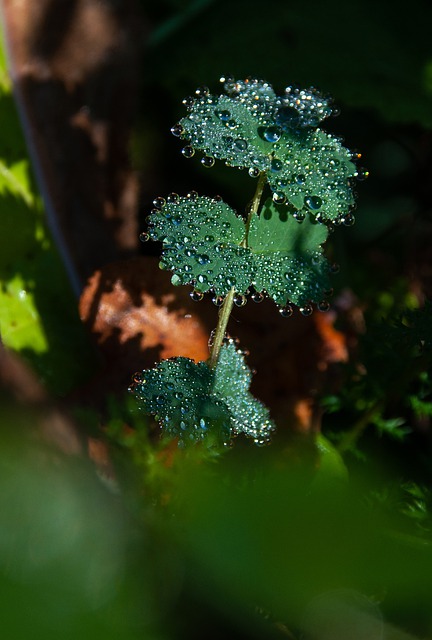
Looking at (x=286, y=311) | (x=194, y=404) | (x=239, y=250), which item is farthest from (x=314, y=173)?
(x=194, y=404)

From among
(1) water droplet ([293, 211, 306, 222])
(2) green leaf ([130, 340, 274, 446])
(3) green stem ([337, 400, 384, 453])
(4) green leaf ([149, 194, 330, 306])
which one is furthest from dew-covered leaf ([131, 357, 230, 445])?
(3) green stem ([337, 400, 384, 453])

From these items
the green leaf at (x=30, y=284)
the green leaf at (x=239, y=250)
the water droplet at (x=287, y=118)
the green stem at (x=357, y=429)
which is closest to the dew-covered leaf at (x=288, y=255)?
the green leaf at (x=239, y=250)

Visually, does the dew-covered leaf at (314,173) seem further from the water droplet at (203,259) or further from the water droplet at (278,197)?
the water droplet at (203,259)

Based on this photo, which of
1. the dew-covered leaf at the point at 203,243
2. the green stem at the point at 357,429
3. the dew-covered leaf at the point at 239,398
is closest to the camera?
the dew-covered leaf at the point at 203,243

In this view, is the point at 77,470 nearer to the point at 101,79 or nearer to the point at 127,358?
the point at 127,358

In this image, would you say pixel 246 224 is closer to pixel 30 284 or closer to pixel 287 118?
pixel 287 118

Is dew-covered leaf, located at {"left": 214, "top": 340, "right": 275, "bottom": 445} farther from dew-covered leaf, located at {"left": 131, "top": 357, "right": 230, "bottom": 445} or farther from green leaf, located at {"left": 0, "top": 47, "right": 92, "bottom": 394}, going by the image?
green leaf, located at {"left": 0, "top": 47, "right": 92, "bottom": 394}

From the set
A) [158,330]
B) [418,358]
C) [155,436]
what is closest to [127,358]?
[158,330]
